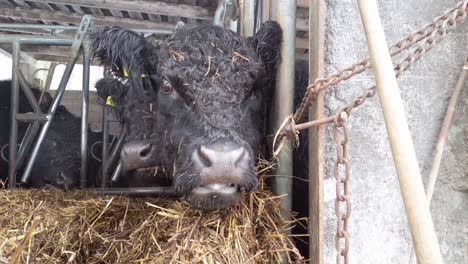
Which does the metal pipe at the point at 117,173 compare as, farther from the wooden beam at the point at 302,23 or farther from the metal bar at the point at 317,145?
the wooden beam at the point at 302,23

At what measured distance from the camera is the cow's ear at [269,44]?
96.8 inches

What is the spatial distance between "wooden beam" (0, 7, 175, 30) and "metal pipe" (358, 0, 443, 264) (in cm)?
546

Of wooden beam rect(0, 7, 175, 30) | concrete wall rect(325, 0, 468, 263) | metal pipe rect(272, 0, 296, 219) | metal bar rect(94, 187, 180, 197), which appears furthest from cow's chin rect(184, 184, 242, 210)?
wooden beam rect(0, 7, 175, 30)

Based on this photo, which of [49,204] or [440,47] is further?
[49,204]

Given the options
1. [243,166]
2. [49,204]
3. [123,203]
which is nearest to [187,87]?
[243,166]

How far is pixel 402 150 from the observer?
111 cm

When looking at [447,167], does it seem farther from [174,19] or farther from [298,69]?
[174,19]

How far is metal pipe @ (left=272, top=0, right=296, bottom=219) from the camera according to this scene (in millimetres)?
2270

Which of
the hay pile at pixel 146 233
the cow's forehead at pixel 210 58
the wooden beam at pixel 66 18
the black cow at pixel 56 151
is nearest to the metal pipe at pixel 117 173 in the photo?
the black cow at pixel 56 151

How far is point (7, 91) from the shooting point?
17.8ft

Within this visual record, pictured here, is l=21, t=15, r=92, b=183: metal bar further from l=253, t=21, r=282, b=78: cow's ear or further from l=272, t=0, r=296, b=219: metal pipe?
l=272, t=0, r=296, b=219: metal pipe

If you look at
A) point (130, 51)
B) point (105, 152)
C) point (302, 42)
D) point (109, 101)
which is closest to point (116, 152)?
point (105, 152)

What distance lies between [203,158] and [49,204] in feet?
5.72

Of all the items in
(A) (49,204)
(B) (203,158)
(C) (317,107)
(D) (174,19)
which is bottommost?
(A) (49,204)
